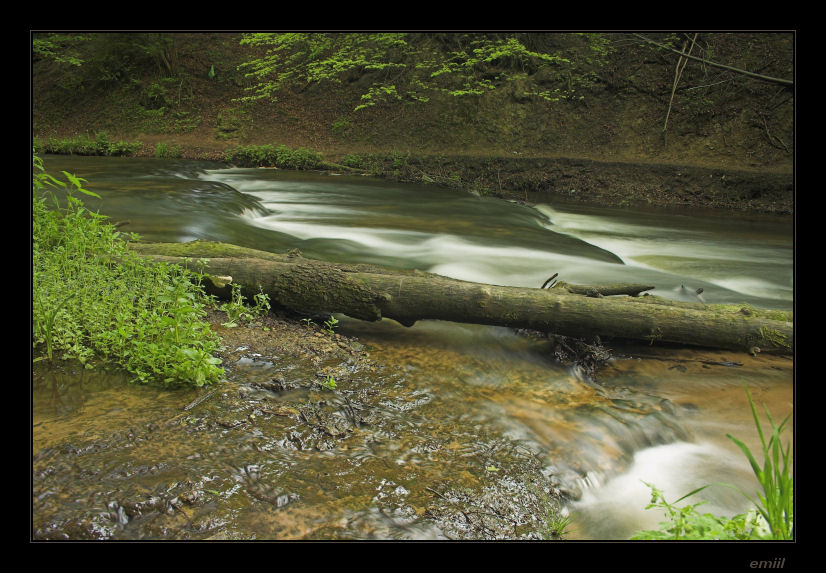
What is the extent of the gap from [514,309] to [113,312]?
354 cm

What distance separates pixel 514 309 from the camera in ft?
17.8

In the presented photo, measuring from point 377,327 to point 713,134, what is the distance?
664 inches

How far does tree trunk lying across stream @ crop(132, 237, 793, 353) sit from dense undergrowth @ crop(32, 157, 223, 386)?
0.76 meters

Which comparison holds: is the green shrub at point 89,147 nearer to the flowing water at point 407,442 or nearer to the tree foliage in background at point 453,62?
the tree foliage in background at point 453,62

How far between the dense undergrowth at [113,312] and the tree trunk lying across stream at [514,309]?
76cm

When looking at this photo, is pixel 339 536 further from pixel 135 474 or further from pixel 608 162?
pixel 608 162

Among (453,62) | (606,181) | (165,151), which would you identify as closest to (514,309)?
(606,181)

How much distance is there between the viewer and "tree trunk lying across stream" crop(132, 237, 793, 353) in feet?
17.7

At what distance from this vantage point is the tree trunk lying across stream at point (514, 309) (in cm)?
539

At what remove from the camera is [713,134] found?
59.5 ft

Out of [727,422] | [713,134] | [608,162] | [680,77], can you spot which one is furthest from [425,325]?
[680,77]

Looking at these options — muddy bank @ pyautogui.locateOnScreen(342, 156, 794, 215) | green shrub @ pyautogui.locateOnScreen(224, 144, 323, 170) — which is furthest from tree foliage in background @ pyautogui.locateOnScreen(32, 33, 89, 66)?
muddy bank @ pyautogui.locateOnScreen(342, 156, 794, 215)

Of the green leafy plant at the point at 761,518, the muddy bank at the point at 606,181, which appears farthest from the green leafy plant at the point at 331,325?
the muddy bank at the point at 606,181

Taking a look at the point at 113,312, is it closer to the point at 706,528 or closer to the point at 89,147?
the point at 706,528
